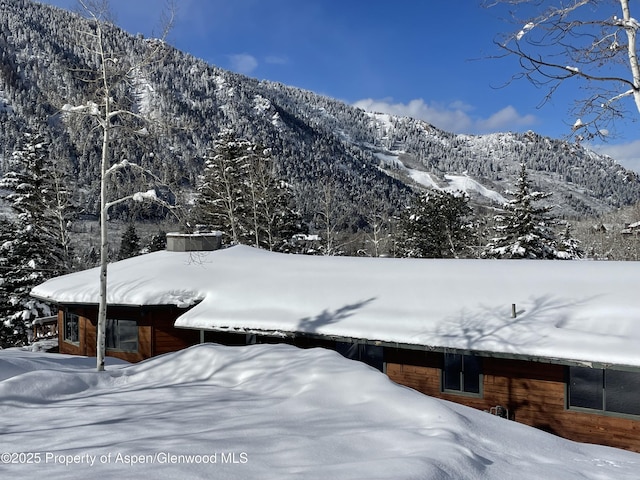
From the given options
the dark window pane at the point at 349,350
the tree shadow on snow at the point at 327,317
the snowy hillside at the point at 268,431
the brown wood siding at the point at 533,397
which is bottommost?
the brown wood siding at the point at 533,397

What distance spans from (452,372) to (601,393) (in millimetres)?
3253

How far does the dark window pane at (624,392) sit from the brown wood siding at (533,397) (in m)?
0.54

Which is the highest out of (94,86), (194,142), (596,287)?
(194,142)

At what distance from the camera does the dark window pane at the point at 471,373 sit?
1039 cm

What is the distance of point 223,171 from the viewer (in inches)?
1134

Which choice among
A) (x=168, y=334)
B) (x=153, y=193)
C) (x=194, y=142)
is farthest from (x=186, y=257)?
(x=194, y=142)

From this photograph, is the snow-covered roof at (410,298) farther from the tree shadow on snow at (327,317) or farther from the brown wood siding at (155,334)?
the brown wood siding at (155,334)

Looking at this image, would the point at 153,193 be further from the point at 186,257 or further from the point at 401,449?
the point at 186,257

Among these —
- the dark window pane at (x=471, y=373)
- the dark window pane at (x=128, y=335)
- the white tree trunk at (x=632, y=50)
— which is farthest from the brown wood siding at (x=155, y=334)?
the white tree trunk at (x=632, y=50)

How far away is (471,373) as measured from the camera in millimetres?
10523

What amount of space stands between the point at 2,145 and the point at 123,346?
16849 centimetres

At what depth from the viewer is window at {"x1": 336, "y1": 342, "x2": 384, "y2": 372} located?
37.8 ft

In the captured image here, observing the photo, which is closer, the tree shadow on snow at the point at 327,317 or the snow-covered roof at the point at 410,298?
the snow-covered roof at the point at 410,298

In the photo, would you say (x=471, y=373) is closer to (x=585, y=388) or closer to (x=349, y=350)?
(x=585, y=388)
